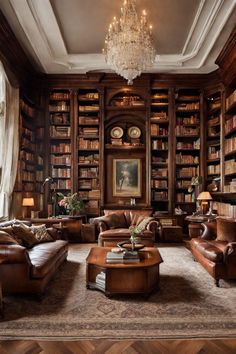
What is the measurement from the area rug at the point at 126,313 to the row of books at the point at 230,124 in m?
3.63

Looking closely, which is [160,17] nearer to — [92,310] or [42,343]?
[92,310]

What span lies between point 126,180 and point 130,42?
3.80 meters

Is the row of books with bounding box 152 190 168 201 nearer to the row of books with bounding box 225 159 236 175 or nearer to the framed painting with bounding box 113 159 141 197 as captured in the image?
the framed painting with bounding box 113 159 141 197

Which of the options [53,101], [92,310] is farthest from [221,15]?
[92,310]

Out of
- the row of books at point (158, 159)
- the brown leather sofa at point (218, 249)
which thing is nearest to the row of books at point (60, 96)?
the row of books at point (158, 159)

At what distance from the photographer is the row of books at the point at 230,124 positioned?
252 inches

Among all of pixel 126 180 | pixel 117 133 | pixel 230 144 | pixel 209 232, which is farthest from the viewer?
pixel 117 133

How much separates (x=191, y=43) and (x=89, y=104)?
2968 mm

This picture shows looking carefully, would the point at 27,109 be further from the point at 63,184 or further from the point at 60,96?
the point at 63,184

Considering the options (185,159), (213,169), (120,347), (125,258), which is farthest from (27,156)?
(120,347)

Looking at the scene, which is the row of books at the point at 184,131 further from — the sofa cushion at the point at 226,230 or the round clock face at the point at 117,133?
the sofa cushion at the point at 226,230

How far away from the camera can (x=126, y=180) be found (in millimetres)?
7758

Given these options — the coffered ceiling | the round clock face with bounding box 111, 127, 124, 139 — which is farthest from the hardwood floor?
the round clock face with bounding box 111, 127, 124, 139

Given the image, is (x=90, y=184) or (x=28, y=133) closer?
(x=28, y=133)
